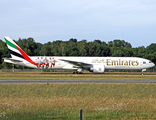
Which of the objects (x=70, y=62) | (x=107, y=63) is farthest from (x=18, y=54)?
(x=107, y=63)

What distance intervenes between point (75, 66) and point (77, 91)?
25209 mm

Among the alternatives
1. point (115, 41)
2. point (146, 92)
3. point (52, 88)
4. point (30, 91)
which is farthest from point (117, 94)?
point (115, 41)

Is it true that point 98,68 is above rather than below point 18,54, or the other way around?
below

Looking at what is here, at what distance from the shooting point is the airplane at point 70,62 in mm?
47750

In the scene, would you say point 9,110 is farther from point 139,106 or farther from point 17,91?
point 17,91

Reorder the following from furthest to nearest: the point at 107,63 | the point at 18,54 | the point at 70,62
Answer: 1. the point at 107,63
2. the point at 18,54
3. the point at 70,62

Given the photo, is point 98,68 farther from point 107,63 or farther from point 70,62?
point 70,62

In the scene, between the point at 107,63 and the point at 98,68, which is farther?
the point at 107,63

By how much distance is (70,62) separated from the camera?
1887 inches

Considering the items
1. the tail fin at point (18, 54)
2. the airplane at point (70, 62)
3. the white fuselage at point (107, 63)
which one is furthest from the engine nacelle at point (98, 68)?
the tail fin at point (18, 54)

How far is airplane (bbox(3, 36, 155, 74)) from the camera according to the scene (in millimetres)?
47750

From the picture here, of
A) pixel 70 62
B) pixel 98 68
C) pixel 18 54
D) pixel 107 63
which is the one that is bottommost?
pixel 98 68

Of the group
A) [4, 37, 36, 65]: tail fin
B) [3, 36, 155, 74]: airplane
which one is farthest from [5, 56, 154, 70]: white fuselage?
[4, 37, 36, 65]: tail fin

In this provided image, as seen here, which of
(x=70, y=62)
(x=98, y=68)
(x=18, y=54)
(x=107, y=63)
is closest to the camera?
(x=98, y=68)
